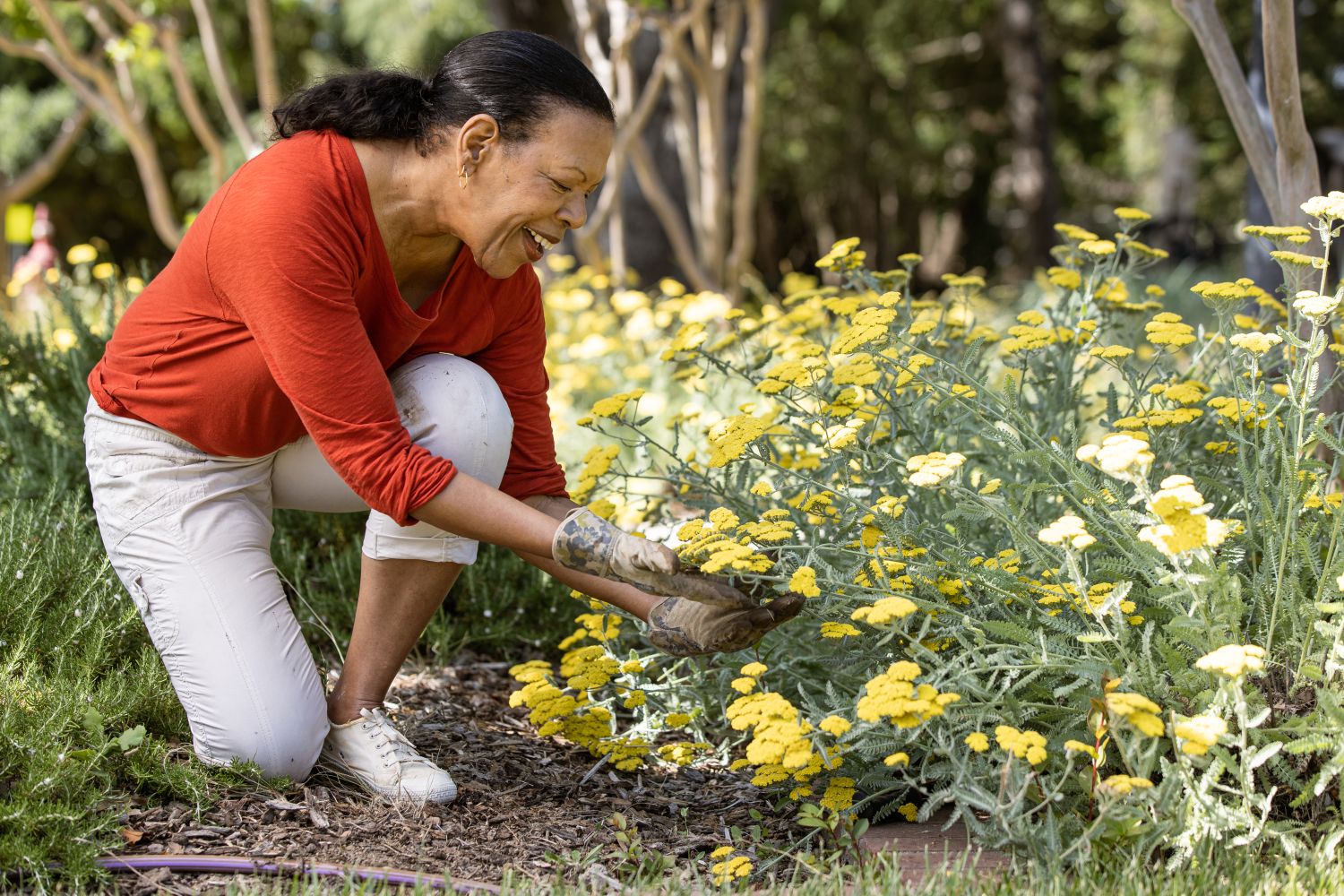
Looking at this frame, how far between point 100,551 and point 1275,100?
8.70 ft

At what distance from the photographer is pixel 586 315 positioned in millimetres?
5363

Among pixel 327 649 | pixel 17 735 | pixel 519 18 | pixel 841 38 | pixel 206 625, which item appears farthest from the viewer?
pixel 841 38

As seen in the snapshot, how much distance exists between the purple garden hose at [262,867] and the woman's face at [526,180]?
99 cm

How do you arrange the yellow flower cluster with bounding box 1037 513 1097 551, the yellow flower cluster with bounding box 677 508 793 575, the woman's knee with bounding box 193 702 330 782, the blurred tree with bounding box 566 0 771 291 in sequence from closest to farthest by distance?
the yellow flower cluster with bounding box 1037 513 1097 551, the yellow flower cluster with bounding box 677 508 793 575, the woman's knee with bounding box 193 702 330 782, the blurred tree with bounding box 566 0 771 291

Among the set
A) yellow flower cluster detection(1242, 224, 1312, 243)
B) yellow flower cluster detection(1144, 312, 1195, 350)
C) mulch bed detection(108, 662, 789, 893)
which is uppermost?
yellow flower cluster detection(1242, 224, 1312, 243)

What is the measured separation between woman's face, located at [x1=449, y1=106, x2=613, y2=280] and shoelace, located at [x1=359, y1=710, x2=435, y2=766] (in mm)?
847

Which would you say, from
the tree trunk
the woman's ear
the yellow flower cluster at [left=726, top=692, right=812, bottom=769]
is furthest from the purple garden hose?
the tree trunk

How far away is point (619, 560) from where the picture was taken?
1.90m

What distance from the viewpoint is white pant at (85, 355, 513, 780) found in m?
2.18

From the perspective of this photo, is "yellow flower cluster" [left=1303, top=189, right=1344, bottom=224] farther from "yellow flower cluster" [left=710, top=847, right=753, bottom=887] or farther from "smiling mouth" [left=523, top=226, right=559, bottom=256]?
"yellow flower cluster" [left=710, top=847, right=753, bottom=887]

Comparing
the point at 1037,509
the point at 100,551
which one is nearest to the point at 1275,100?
the point at 1037,509

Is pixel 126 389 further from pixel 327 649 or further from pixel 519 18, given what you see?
pixel 519 18

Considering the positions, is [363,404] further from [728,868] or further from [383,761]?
[728,868]

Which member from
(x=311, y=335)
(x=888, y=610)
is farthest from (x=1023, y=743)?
(x=311, y=335)
